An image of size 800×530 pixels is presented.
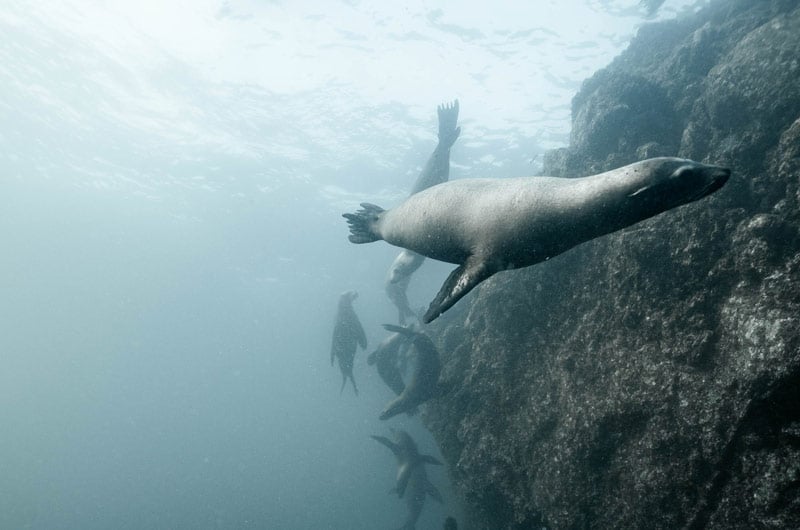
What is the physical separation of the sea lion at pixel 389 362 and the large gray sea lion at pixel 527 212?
9.13m

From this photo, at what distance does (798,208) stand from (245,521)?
145 ft

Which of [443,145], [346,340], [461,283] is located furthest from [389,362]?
[461,283]

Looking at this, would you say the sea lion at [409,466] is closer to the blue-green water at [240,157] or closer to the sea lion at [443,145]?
the blue-green water at [240,157]

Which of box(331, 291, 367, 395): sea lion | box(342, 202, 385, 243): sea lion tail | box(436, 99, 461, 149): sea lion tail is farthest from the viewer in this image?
box(331, 291, 367, 395): sea lion

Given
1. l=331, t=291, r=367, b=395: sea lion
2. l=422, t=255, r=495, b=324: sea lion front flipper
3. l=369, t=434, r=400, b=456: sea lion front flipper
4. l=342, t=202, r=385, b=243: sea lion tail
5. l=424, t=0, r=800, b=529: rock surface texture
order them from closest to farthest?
l=422, t=255, r=495, b=324: sea lion front flipper
l=424, t=0, r=800, b=529: rock surface texture
l=342, t=202, r=385, b=243: sea lion tail
l=331, t=291, r=367, b=395: sea lion
l=369, t=434, r=400, b=456: sea lion front flipper

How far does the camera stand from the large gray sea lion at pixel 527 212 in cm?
200

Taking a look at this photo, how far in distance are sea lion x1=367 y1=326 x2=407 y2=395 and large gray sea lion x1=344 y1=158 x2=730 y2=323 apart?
9125 mm

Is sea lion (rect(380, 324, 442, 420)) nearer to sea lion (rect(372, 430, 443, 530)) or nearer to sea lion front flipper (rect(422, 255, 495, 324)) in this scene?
sea lion (rect(372, 430, 443, 530))

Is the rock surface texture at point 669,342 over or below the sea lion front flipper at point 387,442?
over

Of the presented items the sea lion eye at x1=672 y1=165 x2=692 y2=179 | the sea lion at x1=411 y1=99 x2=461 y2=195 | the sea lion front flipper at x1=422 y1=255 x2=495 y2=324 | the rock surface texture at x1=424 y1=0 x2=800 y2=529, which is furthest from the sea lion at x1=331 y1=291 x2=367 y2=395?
the sea lion eye at x1=672 y1=165 x2=692 y2=179

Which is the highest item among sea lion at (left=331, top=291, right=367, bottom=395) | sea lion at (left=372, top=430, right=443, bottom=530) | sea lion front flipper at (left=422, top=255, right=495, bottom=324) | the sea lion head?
the sea lion head

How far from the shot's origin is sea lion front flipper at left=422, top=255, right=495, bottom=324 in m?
2.77

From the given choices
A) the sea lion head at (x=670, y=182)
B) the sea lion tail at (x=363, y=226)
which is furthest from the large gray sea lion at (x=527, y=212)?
the sea lion tail at (x=363, y=226)

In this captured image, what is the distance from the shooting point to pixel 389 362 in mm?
12594
